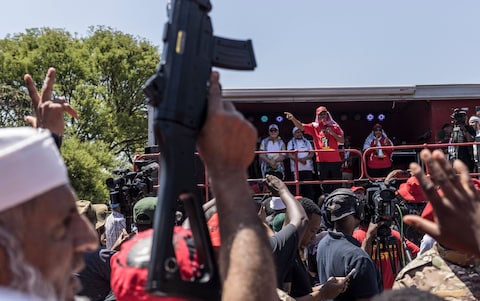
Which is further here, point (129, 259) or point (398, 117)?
point (398, 117)

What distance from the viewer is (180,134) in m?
1.75

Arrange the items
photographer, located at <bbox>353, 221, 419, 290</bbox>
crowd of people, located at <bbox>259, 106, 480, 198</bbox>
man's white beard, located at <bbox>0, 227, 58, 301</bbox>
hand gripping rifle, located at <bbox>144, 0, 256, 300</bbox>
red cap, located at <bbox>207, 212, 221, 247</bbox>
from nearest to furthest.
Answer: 1. man's white beard, located at <bbox>0, 227, 58, 301</bbox>
2. hand gripping rifle, located at <bbox>144, 0, 256, 300</bbox>
3. red cap, located at <bbox>207, 212, 221, 247</bbox>
4. photographer, located at <bbox>353, 221, 419, 290</bbox>
5. crowd of people, located at <bbox>259, 106, 480, 198</bbox>

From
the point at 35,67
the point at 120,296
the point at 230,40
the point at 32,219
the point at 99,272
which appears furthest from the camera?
the point at 35,67

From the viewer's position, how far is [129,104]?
2864cm

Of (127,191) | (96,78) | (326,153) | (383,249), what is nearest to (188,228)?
(383,249)

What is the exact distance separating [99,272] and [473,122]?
8.03 m

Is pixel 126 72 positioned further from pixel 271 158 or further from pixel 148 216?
pixel 148 216

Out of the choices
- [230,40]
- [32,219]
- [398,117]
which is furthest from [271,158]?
[32,219]

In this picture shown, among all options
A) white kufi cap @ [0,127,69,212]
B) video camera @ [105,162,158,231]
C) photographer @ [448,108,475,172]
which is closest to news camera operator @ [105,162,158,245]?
video camera @ [105,162,158,231]

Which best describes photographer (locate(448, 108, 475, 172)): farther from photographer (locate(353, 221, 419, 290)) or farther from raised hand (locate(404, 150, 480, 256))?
raised hand (locate(404, 150, 480, 256))

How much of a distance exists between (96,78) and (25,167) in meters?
28.3

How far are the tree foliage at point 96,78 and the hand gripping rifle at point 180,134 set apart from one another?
23.4 meters

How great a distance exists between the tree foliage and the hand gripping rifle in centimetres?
2341

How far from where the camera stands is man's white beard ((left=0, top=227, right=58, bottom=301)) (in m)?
1.20
